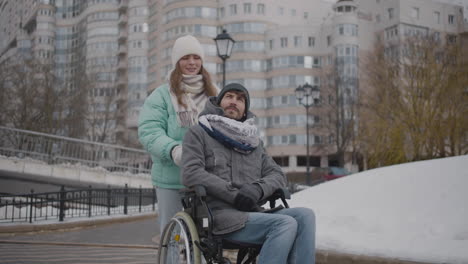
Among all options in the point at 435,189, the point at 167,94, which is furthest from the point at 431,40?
the point at 167,94

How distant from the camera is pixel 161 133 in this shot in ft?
13.3

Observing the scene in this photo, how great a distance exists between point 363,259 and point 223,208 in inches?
80.0

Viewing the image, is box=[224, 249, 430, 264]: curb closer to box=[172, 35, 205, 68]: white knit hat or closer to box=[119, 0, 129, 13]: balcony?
box=[172, 35, 205, 68]: white knit hat

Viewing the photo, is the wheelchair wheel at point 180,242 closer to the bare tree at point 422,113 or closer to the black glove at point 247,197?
the black glove at point 247,197

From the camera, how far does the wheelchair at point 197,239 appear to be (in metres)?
3.37

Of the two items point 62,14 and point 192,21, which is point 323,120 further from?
point 62,14

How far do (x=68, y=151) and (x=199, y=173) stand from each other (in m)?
22.4

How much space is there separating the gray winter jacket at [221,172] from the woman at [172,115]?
0.35 meters

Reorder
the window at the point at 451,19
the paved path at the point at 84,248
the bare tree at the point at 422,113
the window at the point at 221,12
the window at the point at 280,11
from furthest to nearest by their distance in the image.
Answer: the window at the point at 221,12 < the window at the point at 280,11 < the window at the point at 451,19 < the bare tree at the point at 422,113 < the paved path at the point at 84,248

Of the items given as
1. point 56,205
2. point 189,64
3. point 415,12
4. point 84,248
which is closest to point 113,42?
point 415,12

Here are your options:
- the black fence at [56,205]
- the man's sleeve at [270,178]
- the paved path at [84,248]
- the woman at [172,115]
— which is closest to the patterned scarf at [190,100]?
the woman at [172,115]

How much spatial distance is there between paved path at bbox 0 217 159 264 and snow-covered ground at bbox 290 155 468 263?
2619mm

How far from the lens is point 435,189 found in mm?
5840

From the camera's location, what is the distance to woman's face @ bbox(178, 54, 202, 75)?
4.29 metres
